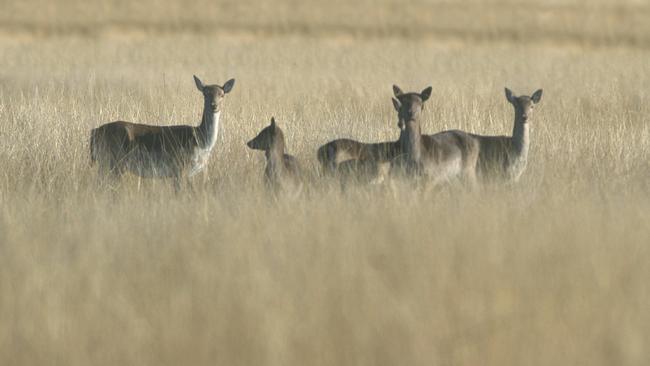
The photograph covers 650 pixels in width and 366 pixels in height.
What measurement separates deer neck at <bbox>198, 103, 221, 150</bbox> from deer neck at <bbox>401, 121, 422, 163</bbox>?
1.54 metres

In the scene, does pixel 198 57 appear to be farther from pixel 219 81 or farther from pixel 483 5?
pixel 483 5

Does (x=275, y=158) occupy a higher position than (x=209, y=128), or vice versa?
(x=209, y=128)

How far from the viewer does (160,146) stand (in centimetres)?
925

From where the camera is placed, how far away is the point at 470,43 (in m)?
37.0

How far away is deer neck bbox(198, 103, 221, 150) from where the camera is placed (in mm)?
9062

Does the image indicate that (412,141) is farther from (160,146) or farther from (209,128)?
(160,146)

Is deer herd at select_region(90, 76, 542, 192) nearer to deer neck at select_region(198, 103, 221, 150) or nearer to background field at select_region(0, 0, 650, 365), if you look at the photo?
deer neck at select_region(198, 103, 221, 150)

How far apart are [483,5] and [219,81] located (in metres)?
24.6

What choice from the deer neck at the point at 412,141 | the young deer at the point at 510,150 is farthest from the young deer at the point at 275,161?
the young deer at the point at 510,150

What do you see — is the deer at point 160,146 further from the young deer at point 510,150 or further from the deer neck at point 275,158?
the young deer at point 510,150

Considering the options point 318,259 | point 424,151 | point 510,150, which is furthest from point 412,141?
point 318,259

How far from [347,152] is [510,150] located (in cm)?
138

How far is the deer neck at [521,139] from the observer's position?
30.0 feet

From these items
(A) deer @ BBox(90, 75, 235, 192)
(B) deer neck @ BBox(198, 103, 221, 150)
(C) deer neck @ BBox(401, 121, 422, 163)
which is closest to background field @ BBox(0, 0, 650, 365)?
(A) deer @ BBox(90, 75, 235, 192)
